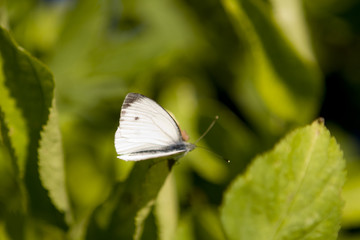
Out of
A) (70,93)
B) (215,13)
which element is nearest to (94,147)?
(70,93)

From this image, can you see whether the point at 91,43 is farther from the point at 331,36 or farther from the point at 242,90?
the point at 331,36

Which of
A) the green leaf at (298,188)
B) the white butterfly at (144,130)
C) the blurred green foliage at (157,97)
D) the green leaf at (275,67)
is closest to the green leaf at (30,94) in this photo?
the blurred green foliage at (157,97)

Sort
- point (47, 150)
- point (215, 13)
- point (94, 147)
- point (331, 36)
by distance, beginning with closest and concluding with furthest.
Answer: point (47, 150), point (94, 147), point (215, 13), point (331, 36)

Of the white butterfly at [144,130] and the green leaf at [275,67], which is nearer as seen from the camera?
the white butterfly at [144,130]

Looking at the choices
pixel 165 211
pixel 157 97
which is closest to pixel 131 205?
pixel 165 211

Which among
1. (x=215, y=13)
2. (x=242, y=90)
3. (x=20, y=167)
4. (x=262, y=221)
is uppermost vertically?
(x=215, y=13)

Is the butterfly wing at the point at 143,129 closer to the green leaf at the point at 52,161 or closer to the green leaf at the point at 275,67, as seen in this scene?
the green leaf at the point at 52,161

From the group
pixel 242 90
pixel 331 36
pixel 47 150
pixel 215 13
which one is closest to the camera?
pixel 47 150

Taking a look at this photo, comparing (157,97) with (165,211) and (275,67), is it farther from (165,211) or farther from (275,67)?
(165,211)

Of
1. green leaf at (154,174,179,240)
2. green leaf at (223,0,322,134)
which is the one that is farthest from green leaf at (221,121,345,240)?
green leaf at (223,0,322,134)
